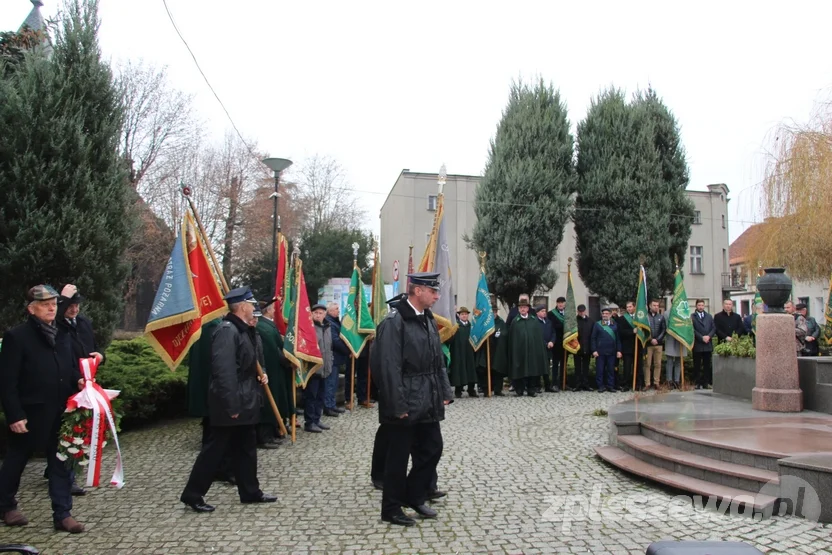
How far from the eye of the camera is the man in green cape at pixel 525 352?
13578mm

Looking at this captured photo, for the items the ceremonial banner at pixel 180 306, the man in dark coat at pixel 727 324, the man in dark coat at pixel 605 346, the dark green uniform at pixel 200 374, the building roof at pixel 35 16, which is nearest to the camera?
the ceremonial banner at pixel 180 306

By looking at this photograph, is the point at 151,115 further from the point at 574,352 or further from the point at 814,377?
the point at 814,377

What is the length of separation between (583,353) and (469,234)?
895 inches

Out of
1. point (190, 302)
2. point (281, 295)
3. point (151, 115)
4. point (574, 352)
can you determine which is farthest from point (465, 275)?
point (190, 302)

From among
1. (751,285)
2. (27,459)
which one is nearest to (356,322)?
(27,459)

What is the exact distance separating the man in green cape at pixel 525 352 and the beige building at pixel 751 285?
1003 centimetres

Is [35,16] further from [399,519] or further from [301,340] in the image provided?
[399,519]

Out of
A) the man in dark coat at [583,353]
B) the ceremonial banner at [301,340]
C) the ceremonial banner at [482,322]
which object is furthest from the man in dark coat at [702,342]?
the ceremonial banner at [301,340]

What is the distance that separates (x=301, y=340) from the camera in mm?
8930

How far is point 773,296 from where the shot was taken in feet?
29.4

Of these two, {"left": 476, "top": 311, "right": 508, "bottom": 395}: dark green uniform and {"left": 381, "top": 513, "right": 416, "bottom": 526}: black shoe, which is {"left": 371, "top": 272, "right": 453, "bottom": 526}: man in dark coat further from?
{"left": 476, "top": 311, "right": 508, "bottom": 395}: dark green uniform

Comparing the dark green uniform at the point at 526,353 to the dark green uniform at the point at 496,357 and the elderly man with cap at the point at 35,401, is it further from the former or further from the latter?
the elderly man with cap at the point at 35,401

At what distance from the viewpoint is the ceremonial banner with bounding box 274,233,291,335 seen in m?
9.73

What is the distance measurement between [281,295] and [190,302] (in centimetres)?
368
